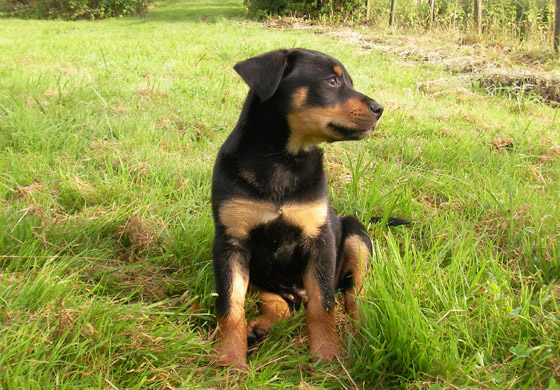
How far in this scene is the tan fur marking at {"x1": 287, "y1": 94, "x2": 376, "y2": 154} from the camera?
246cm

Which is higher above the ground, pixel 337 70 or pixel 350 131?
pixel 337 70

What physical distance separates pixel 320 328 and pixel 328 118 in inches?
41.3

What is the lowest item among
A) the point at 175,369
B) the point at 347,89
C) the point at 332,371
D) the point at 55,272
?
the point at 332,371

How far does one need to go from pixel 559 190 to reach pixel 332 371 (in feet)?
8.29

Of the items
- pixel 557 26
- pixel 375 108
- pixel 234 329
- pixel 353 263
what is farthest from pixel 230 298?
pixel 557 26

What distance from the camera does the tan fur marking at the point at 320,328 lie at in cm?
224

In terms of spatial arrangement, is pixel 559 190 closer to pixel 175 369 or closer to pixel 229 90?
pixel 175 369

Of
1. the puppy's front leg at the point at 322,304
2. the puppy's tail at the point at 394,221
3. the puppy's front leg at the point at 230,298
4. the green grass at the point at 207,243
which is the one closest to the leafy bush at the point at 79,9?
the green grass at the point at 207,243

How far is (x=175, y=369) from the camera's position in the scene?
1969 mm

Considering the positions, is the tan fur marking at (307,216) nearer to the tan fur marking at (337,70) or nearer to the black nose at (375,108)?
the black nose at (375,108)

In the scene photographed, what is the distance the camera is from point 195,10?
67.9 feet

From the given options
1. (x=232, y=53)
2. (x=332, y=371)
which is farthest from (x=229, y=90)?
(x=332, y=371)

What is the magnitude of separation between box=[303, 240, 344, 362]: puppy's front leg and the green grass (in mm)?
90

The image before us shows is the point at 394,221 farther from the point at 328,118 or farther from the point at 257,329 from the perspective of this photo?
the point at 257,329
